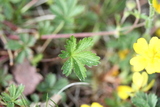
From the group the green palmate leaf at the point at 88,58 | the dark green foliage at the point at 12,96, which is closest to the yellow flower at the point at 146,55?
the green palmate leaf at the point at 88,58

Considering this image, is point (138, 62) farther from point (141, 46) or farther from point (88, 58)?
point (88, 58)

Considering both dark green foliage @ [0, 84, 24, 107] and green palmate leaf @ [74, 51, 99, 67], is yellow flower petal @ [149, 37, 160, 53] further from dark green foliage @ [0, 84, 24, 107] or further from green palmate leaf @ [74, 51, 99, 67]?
dark green foliage @ [0, 84, 24, 107]

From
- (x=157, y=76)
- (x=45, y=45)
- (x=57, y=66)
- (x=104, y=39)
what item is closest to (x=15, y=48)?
(x=45, y=45)

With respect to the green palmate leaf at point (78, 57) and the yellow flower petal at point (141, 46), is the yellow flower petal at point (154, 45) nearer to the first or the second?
the yellow flower petal at point (141, 46)

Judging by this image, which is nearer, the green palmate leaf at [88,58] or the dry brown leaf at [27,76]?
the green palmate leaf at [88,58]

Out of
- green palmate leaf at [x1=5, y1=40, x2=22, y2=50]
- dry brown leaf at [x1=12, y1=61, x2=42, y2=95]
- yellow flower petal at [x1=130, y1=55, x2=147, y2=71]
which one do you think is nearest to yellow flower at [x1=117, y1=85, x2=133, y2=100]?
yellow flower petal at [x1=130, y1=55, x2=147, y2=71]

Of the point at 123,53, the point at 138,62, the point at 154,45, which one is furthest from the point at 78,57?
the point at 123,53

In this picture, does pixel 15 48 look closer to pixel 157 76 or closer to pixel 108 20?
pixel 108 20
